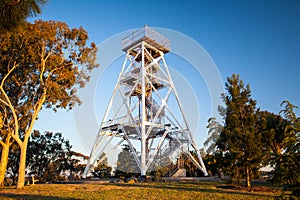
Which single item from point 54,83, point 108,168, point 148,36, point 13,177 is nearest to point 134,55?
point 148,36

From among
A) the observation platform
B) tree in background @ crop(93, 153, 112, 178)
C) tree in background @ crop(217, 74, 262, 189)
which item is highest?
the observation platform

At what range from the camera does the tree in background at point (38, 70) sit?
18375 mm

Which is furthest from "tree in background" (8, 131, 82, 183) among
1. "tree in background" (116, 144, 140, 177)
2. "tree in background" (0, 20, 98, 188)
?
"tree in background" (0, 20, 98, 188)

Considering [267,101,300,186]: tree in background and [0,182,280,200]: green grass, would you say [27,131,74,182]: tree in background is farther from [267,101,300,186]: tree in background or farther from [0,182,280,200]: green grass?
[267,101,300,186]: tree in background

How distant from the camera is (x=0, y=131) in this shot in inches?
805

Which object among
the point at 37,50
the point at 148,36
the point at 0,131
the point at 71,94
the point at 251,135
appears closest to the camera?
the point at 251,135

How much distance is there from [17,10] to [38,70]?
51.0 ft

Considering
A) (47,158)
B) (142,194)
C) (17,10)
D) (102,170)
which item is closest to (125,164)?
(102,170)

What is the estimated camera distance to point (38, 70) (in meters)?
19.7

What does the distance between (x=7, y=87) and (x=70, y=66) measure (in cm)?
517

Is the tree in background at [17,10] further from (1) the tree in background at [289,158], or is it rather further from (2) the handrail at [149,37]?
(2) the handrail at [149,37]

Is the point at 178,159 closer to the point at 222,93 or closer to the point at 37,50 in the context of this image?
the point at 222,93

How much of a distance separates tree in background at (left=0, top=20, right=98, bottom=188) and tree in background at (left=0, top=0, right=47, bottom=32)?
13.5 meters

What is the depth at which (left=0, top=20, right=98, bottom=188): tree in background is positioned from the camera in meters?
18.4
